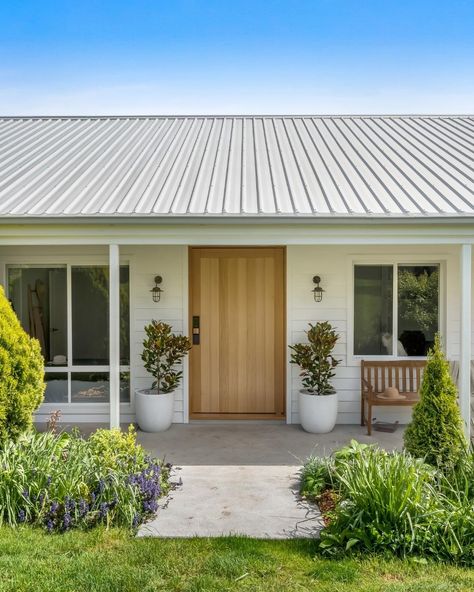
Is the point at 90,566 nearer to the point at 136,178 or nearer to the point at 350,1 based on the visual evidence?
the point at 136,178

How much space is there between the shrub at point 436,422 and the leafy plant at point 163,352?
3294 millimetres

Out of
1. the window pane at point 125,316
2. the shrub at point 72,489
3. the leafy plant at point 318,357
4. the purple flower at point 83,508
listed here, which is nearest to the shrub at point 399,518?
the shrub at point 72,489

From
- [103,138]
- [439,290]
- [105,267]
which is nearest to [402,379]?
[439,290]

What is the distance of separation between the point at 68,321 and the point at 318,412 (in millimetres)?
3751

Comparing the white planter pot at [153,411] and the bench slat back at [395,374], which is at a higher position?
the bench slat back at [395,374]

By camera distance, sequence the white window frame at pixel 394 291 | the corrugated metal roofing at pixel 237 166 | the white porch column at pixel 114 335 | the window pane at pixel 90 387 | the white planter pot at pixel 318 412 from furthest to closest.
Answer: the window pane at pixel 90 387 → the white window frame at pixel 394 291 → the white planter pot at pixel 318 412 → the corrugated metal roofing at pixel 237 166 → the white porch column at pixel 114 335

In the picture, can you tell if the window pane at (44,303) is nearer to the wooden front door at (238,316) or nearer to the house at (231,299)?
the house at (231,299)

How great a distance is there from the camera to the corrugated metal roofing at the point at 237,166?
224 inches

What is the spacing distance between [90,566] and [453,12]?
1219 cm

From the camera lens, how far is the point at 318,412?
22.0 ft

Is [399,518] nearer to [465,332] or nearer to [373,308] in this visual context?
[465,332]

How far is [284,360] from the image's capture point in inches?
291

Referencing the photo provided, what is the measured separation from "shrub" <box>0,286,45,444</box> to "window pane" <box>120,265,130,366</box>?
2.43 m

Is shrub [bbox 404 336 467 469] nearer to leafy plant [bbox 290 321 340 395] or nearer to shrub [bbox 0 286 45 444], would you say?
leafy plant [bbox 290 321 340 395]
